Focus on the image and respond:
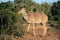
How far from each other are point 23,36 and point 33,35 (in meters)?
1.16

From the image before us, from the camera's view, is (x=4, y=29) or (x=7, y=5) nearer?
(x=4, y=29)

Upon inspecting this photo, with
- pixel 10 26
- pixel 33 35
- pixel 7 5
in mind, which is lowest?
pixel 33 35

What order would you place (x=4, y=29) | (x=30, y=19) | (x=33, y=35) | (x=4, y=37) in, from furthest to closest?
(x=30, y=19), (x=33, y=35), (x=4, y=29), (x=4, y=37)

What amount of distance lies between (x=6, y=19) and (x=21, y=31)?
1281 mm

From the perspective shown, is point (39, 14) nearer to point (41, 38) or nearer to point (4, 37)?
point (41, 38)

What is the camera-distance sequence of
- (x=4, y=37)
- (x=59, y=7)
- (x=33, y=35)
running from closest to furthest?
(x=4, y=37)
(x=33, y=35)
(x=59, y=7)

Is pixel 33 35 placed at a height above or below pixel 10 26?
below

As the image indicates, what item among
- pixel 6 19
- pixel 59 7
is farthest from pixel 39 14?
pixel 59 7

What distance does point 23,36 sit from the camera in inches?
565

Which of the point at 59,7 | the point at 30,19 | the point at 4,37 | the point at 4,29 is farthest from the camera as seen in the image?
the point at 59,7

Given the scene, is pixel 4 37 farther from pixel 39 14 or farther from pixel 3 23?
pixel 39 14

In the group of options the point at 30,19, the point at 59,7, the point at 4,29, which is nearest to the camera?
the point at 4,29

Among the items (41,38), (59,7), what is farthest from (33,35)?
(59,7)

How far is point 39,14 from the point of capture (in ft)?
56.1
